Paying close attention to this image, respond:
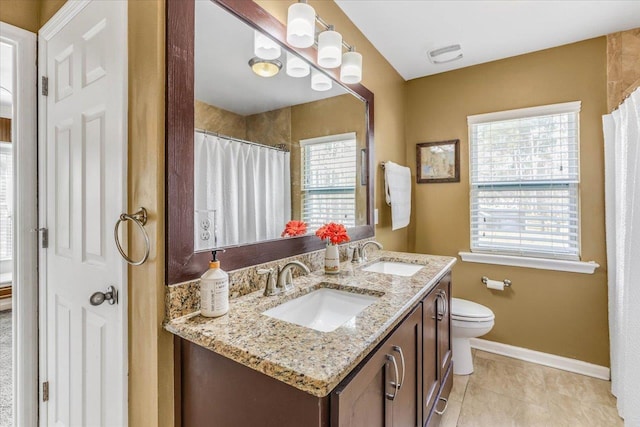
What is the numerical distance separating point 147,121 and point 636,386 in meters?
2.49

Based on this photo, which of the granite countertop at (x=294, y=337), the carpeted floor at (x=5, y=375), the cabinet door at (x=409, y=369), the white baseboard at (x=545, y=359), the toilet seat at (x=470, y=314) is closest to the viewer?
→ the granite countertop at (x=294, y=337)

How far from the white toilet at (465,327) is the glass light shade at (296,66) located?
181 centimetres

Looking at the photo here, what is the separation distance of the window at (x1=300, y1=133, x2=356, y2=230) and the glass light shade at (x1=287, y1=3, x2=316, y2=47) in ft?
1.55

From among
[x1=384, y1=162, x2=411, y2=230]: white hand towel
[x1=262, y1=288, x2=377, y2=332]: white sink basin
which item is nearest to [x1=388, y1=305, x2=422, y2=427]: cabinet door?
[x1=262, y1=288, x2=377, y2=332]: white sink basin

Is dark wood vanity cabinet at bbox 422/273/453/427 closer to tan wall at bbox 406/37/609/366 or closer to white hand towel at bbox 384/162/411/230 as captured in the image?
white hand towel at bbox 384/162/411/230

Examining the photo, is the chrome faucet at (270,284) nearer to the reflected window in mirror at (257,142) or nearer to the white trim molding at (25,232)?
the reflected window in mirror at (257,142)

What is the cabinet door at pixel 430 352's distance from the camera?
1.35m

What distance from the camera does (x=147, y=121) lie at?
94 cm

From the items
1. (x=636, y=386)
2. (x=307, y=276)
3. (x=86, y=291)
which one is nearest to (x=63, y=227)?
(x=86, y=291)

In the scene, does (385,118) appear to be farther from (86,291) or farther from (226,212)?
(86,291)

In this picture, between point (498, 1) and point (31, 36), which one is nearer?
point (31, 36)

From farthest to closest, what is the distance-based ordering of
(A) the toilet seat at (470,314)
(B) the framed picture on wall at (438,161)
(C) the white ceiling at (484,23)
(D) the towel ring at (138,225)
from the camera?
(B) the framed picture on wall at (438,161)
(A) the toilet seat at (470,314)
(C) the white ceiling at (484,23)
(D) the towel ring at (138,225)

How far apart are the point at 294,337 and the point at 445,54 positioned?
2.53 m

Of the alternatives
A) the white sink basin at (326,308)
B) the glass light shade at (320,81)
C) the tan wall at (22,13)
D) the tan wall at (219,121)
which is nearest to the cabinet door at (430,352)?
the white sink basin at (326,308)
